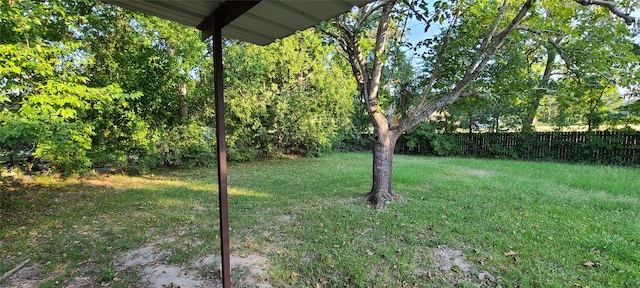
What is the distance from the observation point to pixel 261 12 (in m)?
1.75

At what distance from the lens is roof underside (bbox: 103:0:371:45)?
161 cm

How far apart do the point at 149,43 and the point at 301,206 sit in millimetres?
5142

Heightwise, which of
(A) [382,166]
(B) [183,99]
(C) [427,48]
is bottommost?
(A) [382,166]

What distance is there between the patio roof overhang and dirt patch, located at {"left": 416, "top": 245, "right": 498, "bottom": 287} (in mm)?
1600

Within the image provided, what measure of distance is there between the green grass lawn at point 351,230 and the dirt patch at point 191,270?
98 mm

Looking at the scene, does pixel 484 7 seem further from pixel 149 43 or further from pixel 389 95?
pixel 149 43

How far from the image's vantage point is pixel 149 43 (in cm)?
629

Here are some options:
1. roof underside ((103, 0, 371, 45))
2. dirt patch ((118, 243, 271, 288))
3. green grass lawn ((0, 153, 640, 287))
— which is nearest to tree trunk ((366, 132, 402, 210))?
green grass lawn ((0, 153, 640, 287))

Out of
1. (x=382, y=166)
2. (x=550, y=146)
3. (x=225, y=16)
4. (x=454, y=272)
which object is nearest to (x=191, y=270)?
(x=225, y=16)

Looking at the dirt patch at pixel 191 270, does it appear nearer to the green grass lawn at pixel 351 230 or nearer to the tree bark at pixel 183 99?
the green grass lawn at pixel 351 230

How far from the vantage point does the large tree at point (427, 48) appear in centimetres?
385

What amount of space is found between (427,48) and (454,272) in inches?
134

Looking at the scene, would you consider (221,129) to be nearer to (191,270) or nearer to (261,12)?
(261,12)

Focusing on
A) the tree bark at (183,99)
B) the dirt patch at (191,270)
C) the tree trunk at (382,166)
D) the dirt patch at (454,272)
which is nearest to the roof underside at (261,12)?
the dirt patch at (191,270)
